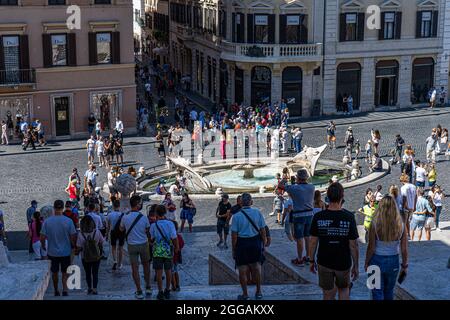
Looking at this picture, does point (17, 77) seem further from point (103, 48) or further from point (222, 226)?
point (222, 226)

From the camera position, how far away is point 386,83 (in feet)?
166

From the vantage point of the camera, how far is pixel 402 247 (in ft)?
35.9

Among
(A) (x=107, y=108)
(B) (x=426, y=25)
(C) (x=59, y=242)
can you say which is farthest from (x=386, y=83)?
(C) (x=59, y=242)

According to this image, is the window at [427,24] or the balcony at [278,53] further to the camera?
the window at [427,24]

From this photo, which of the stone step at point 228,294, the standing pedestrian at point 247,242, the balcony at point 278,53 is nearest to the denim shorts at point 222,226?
the stone step at point 228,294

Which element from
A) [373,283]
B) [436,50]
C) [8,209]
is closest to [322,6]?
[436,50]

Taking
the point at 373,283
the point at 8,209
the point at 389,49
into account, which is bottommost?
the point at 8,209

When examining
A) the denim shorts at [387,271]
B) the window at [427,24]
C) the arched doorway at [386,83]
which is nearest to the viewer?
the denim shorts at [387,271]

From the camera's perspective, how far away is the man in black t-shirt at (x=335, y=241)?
10.6m

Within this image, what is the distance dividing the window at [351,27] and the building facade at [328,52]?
0.19 feet

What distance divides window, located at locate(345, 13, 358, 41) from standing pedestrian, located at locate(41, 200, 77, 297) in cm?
3722

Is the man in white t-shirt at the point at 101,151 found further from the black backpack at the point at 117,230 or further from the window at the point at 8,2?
the black backpack at the point at 117,230
